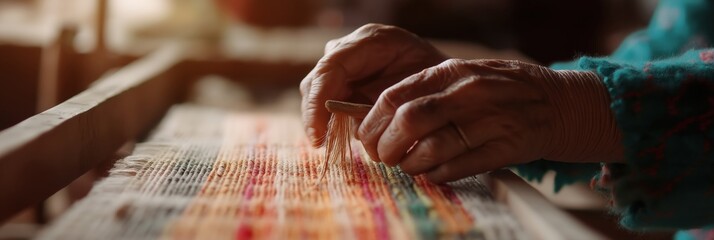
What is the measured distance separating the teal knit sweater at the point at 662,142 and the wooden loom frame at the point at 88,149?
0.44ft

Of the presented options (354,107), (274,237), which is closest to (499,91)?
(354,107)

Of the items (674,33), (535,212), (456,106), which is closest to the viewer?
(535,212)

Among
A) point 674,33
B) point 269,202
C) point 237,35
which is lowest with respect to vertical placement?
point 237,35

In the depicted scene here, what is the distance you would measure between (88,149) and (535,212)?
494mm

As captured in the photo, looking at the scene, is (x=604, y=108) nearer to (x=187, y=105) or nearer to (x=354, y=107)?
(x=354, y=107)

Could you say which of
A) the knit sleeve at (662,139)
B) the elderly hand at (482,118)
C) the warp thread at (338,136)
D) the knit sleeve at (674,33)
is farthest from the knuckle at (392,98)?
the knit sleeve at (674,33)

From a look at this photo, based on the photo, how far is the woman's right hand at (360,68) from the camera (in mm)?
917

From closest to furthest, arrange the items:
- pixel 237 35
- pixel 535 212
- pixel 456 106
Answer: pixel 535 212 → pixel 456 106 → pixel 237 35

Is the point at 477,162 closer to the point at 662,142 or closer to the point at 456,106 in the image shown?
the point at 456,106

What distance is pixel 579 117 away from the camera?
2.46 ft

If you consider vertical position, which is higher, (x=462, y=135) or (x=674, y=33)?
(x=674, y=33)

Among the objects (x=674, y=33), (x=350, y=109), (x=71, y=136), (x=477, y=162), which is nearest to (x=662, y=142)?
(x=477, y=162)

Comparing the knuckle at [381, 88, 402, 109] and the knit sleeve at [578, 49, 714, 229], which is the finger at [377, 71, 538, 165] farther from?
the knit sleeve at [578, 49, 714, 229]

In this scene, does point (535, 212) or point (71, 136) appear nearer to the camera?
point (535, 212)
